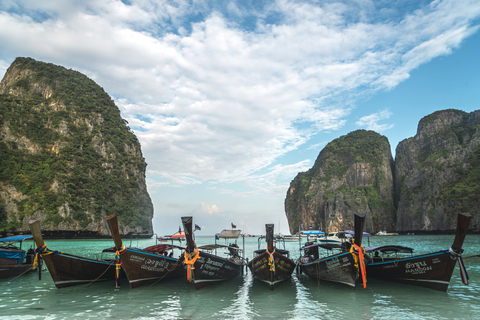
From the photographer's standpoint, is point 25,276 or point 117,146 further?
point 117,146

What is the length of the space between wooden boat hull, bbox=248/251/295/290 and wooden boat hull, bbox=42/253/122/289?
28.2 feet

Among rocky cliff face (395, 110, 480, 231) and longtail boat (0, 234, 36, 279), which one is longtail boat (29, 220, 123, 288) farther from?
rocky cliff face (395, 110, 480, 231)

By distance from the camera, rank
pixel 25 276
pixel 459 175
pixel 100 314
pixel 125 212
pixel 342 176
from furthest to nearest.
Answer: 1. pixel 342 176
2. pixel 459 175
3. pixel 125 212
4. pixel 25 276
5. pixel 100 314

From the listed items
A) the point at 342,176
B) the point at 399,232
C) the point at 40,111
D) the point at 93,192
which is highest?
the point at 40,111

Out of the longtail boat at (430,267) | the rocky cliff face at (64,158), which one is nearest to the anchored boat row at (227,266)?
the longtail boat at (430,267)

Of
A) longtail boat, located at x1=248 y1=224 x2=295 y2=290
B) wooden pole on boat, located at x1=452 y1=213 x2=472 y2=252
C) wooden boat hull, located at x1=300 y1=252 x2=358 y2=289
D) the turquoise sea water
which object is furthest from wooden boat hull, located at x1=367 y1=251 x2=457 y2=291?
longtail boat, located at x1=248 y1=224 x2=295 y2=290

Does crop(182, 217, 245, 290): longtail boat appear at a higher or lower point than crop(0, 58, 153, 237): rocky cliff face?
lower

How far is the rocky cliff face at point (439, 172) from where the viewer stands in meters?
82.8

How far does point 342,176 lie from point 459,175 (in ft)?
151

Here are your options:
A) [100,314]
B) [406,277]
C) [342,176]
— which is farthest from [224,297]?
[342,176]

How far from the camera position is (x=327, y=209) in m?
113

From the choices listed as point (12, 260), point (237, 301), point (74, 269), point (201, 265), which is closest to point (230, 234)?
point (201, 265)

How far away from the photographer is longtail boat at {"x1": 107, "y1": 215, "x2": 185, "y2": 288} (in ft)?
44.1

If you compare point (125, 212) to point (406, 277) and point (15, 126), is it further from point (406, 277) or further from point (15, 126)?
point (406, 277)
